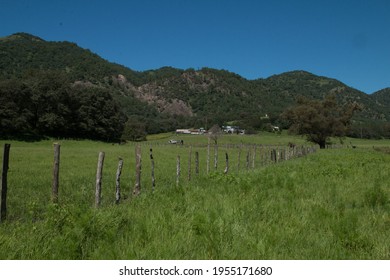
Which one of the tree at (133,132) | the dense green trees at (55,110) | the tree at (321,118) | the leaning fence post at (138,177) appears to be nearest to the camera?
the leaning fence post at (138,177)

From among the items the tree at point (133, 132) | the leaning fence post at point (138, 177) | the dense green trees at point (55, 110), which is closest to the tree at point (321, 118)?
the dense green trees at point (55, 110)

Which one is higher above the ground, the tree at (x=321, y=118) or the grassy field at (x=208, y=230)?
the tree at (x=321, y=118)

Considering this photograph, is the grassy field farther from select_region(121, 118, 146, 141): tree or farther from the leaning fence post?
select_region(121, 118, 146, 141): tree

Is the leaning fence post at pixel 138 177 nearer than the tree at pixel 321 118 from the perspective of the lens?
Yes

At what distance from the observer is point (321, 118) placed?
74000 mm

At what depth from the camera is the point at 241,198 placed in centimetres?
922

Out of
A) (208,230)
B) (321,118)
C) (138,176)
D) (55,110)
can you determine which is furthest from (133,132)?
(208,230)

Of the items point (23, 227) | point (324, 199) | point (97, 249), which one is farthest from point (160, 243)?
point (324, 199)

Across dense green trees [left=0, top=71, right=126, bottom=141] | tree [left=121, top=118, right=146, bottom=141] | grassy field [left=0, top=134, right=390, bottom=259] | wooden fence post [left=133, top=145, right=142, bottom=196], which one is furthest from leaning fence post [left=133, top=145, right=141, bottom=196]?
tree [left=121, top=118, right=146, bottom=141]

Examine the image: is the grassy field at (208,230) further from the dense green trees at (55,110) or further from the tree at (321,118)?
the tree at (321,118)

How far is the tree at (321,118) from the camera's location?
74.8 meters

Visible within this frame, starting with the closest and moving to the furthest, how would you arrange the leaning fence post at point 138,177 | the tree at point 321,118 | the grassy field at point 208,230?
1. the grassy field at point 208,230
2. the leaning fence post at point 138,177
3. the tree at point 321,118

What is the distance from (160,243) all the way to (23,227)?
2.72 metres
